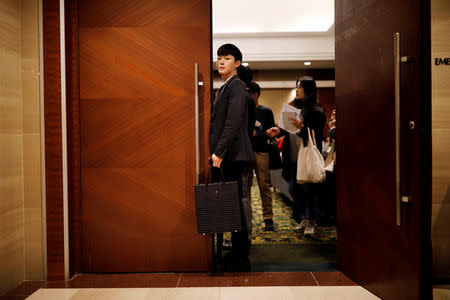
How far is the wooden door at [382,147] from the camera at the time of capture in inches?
→ 62.2

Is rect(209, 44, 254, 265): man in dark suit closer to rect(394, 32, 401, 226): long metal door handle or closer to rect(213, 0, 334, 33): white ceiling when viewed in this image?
rect(394, 32, 401, 226): long metal door handle

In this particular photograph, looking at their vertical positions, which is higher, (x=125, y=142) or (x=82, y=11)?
(x=82, y=11)

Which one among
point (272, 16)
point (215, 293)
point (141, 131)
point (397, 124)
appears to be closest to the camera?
point (397, 124)

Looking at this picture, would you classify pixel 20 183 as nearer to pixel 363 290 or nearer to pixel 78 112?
pixel 78 112

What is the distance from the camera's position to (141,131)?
2.29 metres

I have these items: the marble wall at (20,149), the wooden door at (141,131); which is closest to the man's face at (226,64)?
the wooden door at (141,131)

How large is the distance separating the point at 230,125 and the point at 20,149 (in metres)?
1.44

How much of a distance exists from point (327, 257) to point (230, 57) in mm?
1760

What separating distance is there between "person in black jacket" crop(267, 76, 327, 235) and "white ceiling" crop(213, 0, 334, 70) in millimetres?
3398

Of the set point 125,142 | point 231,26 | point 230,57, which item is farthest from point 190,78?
point 231,26

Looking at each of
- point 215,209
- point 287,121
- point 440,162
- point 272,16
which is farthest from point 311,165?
point 272,16

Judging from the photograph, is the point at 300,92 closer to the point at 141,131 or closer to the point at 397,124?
the point at 397,124

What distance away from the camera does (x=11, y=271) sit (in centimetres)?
209

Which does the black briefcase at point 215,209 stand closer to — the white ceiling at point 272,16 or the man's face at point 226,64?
the man's face at point 226,64
